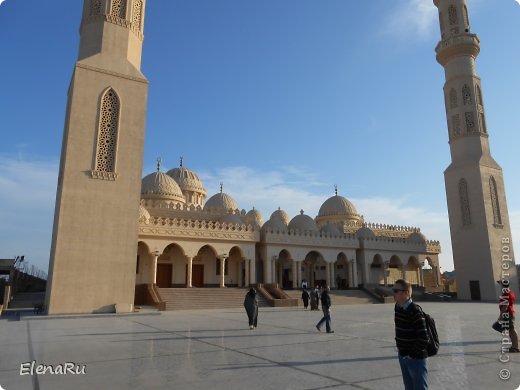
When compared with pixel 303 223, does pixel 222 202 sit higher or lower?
higher

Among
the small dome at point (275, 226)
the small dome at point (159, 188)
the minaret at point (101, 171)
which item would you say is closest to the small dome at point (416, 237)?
the small dome at point (275, 226)

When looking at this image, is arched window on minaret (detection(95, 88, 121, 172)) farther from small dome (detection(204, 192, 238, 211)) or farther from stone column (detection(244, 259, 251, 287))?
small dome (detection(204, 192, 238, 211))

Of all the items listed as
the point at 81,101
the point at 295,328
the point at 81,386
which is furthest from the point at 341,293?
the point at 81,386

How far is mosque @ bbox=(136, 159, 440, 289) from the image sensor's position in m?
22.7

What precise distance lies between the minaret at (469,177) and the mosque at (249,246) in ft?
19.6

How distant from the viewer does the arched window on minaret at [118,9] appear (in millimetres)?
17188

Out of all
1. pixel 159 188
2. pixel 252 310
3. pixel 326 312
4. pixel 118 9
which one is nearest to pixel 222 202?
pixel 159 188

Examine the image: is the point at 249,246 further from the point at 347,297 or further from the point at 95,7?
the point at 95,7

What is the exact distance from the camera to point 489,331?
8141 mm

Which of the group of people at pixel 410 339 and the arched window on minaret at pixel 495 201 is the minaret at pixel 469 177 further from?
the group of people at pixel 410 339

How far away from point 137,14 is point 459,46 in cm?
2121

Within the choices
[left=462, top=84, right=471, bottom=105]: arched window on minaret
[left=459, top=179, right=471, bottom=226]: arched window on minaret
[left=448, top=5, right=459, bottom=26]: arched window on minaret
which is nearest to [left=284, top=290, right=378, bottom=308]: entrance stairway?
[left=459, top=179, right=471, bottom=226]: arched window on minaret

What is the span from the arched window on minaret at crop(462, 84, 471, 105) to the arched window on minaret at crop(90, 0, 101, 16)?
22954 millimetres

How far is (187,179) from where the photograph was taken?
32.6 m
